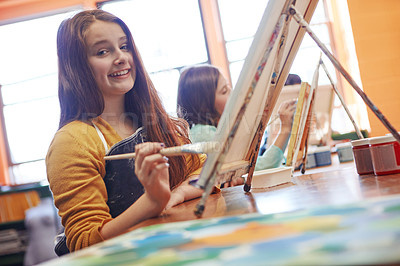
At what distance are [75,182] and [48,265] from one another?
0.54 m

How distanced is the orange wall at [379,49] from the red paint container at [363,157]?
171 inches

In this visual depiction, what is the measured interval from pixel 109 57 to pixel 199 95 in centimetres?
119

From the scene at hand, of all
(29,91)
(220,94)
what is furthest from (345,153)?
(29,91)

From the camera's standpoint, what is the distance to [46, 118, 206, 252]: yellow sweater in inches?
34.9

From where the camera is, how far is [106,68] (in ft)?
3.74

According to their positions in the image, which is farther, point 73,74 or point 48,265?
point 73,74

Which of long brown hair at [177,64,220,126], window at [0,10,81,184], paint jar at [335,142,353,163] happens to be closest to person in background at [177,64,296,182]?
long brown hair at [177,64,220,126]

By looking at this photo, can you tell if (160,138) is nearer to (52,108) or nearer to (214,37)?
(214,37)

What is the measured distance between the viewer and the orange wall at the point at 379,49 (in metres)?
4.93

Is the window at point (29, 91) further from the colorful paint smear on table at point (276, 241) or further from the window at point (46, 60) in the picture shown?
the colorful paint smear on table at point (276, 241)

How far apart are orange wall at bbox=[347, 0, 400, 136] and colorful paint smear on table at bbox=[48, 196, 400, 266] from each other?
4.91 m

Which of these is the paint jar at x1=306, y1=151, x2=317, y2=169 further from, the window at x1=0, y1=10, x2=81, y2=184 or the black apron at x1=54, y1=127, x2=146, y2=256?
the window at x1=0, y1=10, x2=81, y2=184

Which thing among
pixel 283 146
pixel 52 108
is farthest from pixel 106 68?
pixel 52 108

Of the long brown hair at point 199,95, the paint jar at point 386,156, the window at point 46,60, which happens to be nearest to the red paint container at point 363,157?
the paint jar at point 386,156
